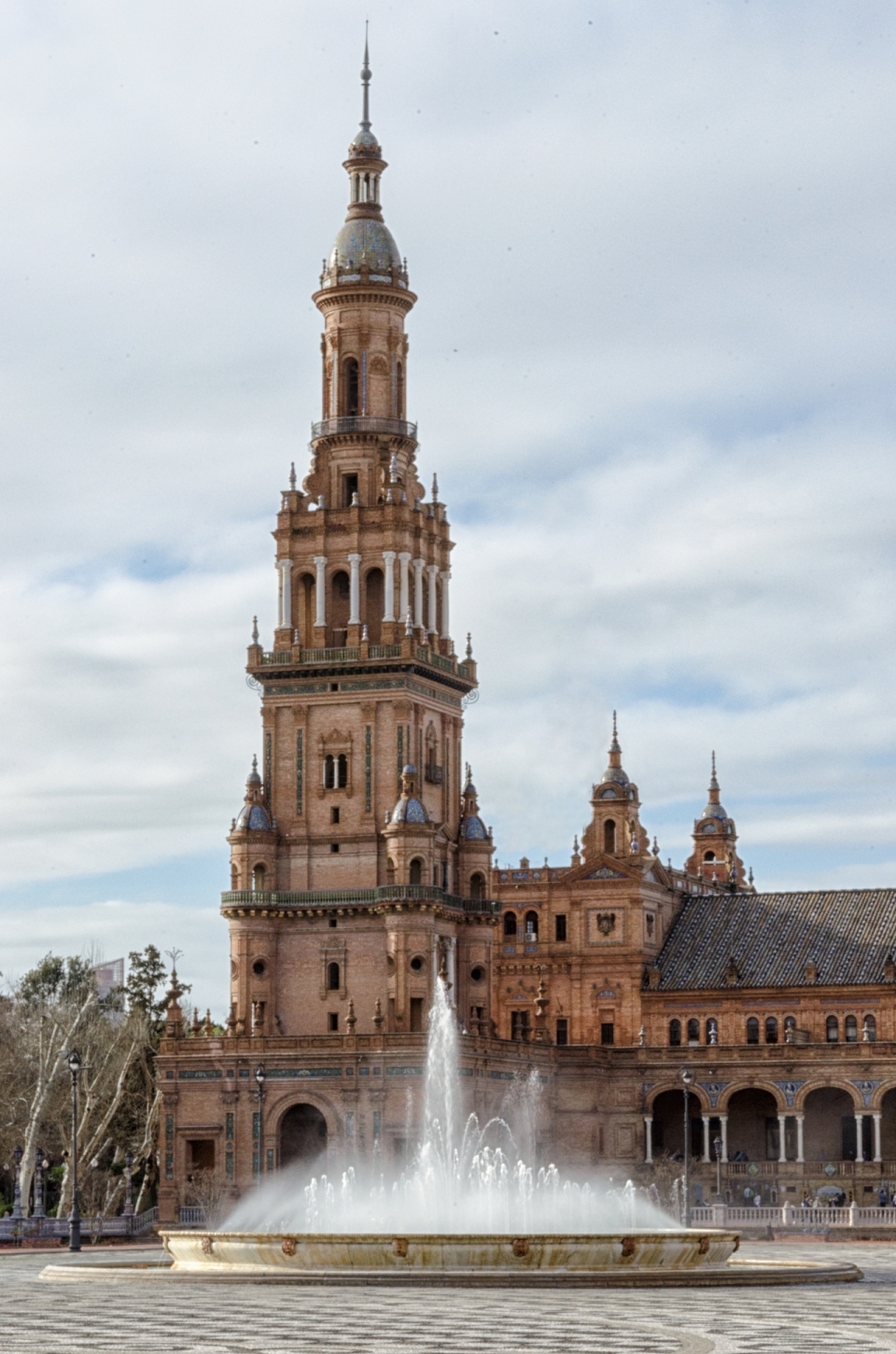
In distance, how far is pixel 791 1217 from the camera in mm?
91750

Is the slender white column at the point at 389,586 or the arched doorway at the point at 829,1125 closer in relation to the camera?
the slender white column at the point at 389,586

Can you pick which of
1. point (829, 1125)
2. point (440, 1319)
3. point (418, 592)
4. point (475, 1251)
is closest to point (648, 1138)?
point (829, 1125)

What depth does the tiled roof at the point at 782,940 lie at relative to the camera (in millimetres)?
116312

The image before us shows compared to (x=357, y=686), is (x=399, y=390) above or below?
above

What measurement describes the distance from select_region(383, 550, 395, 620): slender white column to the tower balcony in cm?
659

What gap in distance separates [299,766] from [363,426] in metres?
15.5

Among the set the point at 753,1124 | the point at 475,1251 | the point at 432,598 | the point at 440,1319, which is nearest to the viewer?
the point at 440,1319

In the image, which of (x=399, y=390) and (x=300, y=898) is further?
(x=399, y=390)

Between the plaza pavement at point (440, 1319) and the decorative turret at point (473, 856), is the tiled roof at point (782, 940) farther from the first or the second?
the plaza pavement at point (440, 1319)

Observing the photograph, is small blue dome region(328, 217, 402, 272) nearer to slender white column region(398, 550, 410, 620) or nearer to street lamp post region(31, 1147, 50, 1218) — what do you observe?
slender white column region(398, 550, 410, 620)

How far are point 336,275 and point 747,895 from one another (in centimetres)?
3631

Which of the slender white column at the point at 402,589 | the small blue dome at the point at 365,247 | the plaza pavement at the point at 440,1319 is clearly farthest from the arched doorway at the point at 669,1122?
the plaza pavement at the point at 440,1319

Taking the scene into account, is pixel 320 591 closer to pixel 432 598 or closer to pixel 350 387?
pixel 432 598

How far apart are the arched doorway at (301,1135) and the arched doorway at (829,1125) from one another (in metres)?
24.6
